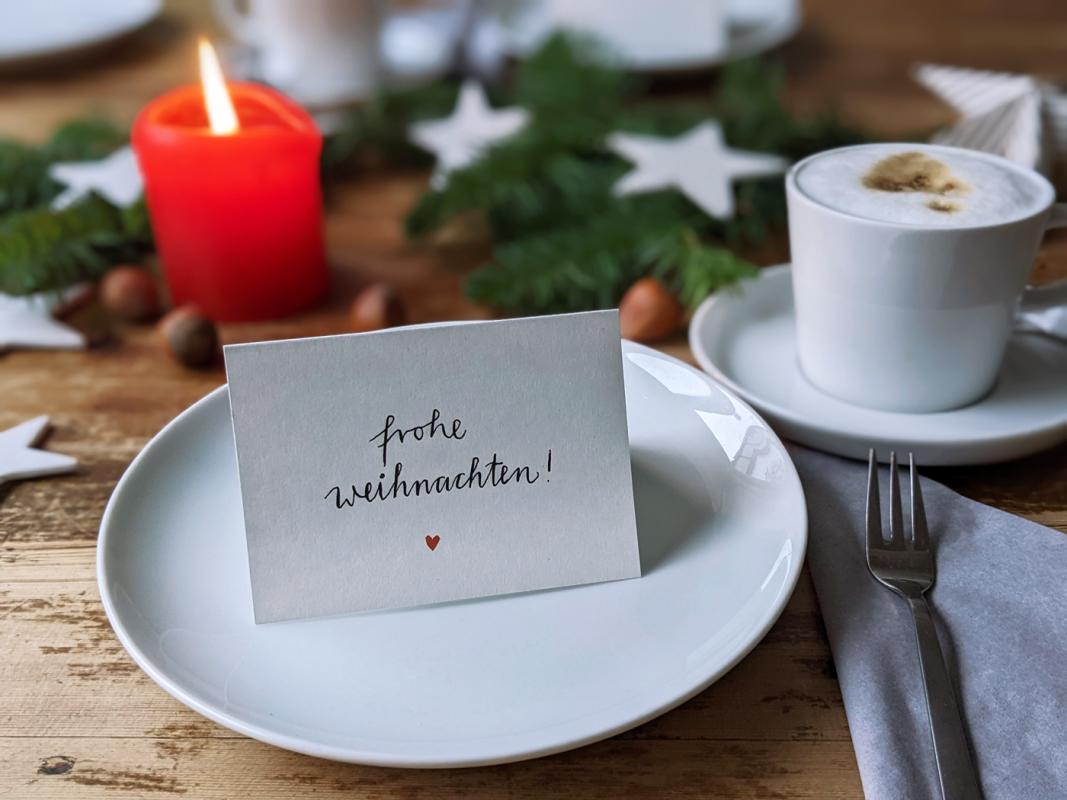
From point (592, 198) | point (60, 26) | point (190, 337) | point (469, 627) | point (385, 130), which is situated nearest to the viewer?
point (469, 627)

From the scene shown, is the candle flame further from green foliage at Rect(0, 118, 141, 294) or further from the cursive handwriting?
the cursive handwriting

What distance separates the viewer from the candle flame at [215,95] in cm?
74

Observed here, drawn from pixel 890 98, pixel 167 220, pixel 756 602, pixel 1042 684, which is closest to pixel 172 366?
pixel 167 220

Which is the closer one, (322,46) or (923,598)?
(923,598)

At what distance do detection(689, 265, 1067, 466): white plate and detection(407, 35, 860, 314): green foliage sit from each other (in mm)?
42

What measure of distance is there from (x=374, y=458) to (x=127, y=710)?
165 millimetres

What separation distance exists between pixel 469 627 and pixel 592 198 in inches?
21.5

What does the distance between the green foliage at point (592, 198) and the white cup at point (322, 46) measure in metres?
0.18

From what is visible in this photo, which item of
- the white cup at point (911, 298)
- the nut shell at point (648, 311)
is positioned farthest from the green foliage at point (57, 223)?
the white cup at point (911, 298)

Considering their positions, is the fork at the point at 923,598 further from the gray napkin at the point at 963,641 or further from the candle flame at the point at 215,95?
the candle flame at the point at 215,95

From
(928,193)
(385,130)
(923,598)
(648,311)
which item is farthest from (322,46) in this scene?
(923,598)

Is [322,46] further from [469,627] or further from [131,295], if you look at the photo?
[469,627]

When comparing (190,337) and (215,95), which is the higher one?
(215,95)

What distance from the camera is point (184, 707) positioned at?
0.47 meters
